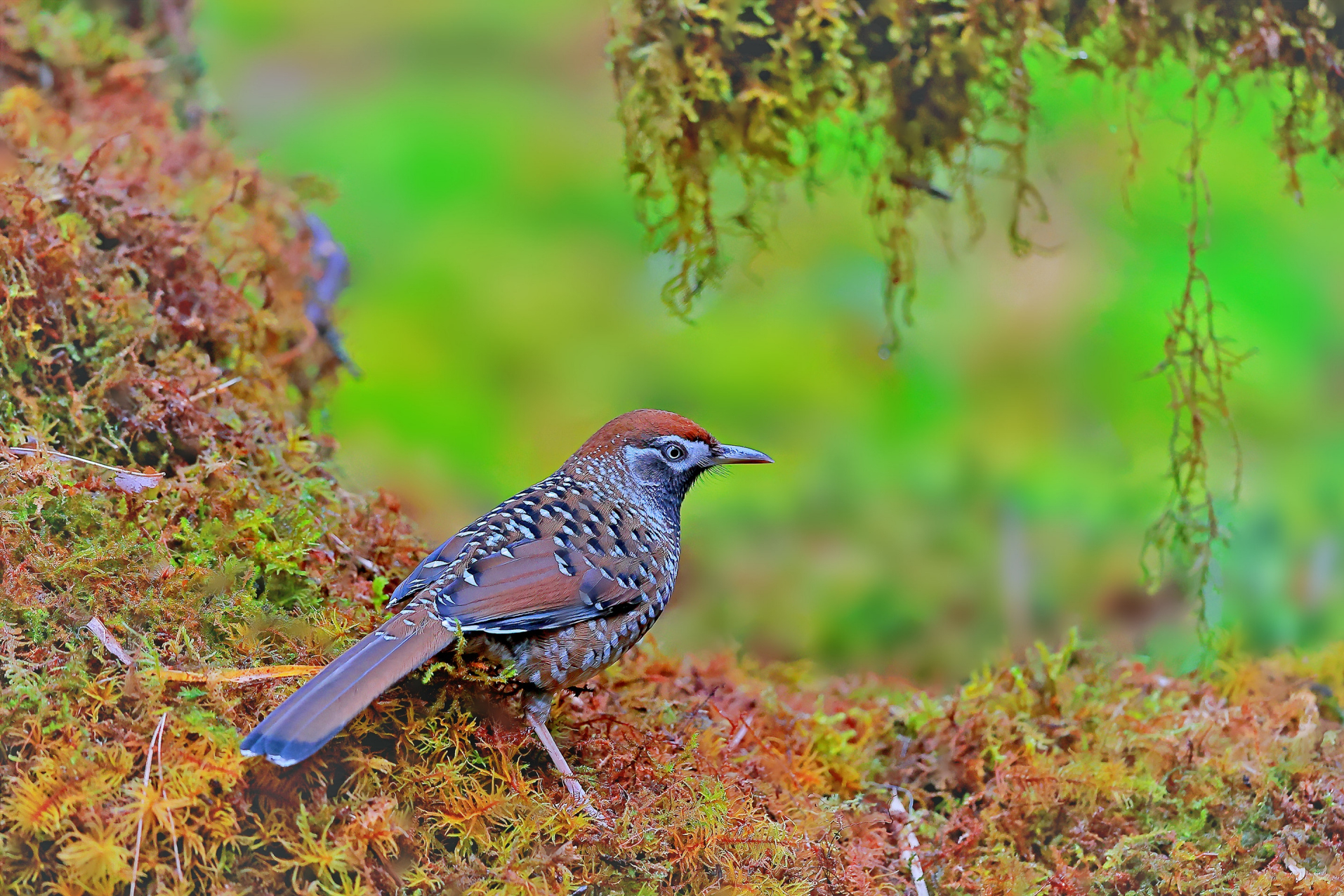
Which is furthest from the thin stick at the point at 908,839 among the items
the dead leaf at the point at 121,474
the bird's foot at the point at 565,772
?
the dead leaf at the point at 121,474

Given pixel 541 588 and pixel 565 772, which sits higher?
pixel 541 588

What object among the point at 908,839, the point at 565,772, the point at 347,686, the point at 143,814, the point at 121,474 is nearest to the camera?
the point at 143,814

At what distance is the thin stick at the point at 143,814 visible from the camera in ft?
6.90

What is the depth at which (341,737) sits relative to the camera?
2.50m

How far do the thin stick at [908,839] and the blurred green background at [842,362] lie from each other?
7.42 feet

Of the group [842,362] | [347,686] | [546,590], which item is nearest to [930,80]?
[546,590]

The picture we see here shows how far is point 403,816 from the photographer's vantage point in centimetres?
244

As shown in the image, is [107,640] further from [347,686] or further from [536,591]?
[536,591]

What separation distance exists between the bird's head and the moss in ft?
2.37

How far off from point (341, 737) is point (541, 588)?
2.09ft

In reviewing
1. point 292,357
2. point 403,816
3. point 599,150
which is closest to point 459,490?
point 292,357

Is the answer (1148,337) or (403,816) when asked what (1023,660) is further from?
(1148,337)

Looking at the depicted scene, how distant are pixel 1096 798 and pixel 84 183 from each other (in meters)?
3.91

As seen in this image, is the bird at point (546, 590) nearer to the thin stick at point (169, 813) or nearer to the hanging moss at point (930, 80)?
the thin stick at point (169, 813)
